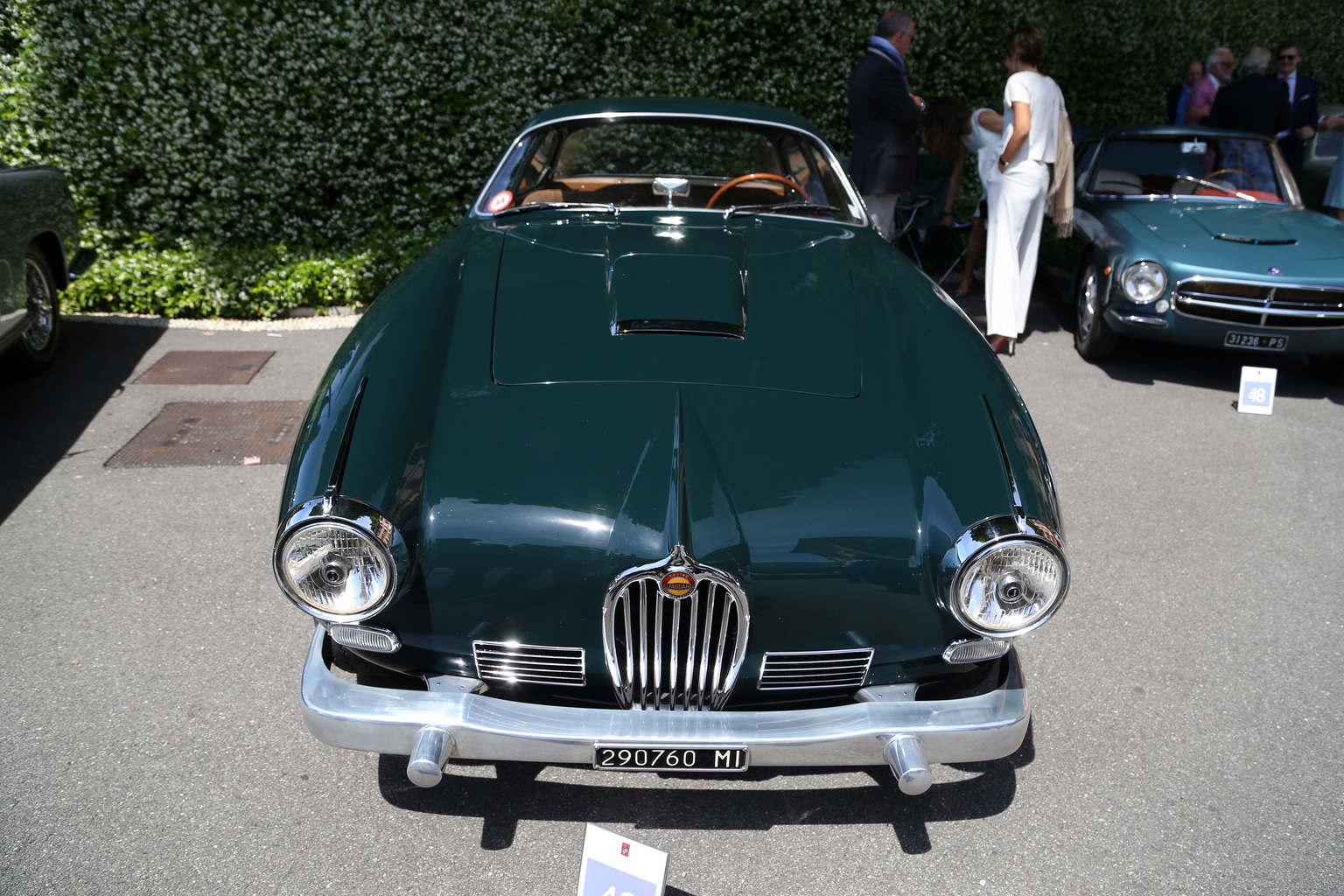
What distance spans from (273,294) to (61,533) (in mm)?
3171

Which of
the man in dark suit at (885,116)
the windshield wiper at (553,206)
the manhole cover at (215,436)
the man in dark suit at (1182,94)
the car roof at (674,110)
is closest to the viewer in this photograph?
the windshield wiper at (553,206)

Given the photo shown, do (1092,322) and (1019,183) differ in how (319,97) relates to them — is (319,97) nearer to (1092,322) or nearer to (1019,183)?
(1019,183)

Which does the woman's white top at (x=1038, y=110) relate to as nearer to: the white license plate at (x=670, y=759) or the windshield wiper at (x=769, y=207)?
the windshield wiper at (x=769, y=207)

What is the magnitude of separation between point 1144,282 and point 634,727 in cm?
468

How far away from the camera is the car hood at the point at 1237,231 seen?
528cm

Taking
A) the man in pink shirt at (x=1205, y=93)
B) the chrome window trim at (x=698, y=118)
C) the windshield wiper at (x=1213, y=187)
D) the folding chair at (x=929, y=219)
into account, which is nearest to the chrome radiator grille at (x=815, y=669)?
the chrome window trim at (x=698, y=118)

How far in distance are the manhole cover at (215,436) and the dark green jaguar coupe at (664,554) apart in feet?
6.92

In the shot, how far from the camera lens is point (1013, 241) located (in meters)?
5.77

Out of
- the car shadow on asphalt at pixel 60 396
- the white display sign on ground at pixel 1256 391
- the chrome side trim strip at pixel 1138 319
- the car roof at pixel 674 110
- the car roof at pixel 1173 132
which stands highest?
the car roof at pixel 674 110

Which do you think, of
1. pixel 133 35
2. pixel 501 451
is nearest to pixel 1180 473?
pixel 501 451

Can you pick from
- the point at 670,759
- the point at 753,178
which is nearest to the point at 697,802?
the point at 670,759

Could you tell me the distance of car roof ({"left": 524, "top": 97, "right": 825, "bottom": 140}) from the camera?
4.00 meters

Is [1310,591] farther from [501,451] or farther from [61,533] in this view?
[61,533]

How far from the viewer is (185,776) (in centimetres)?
249
